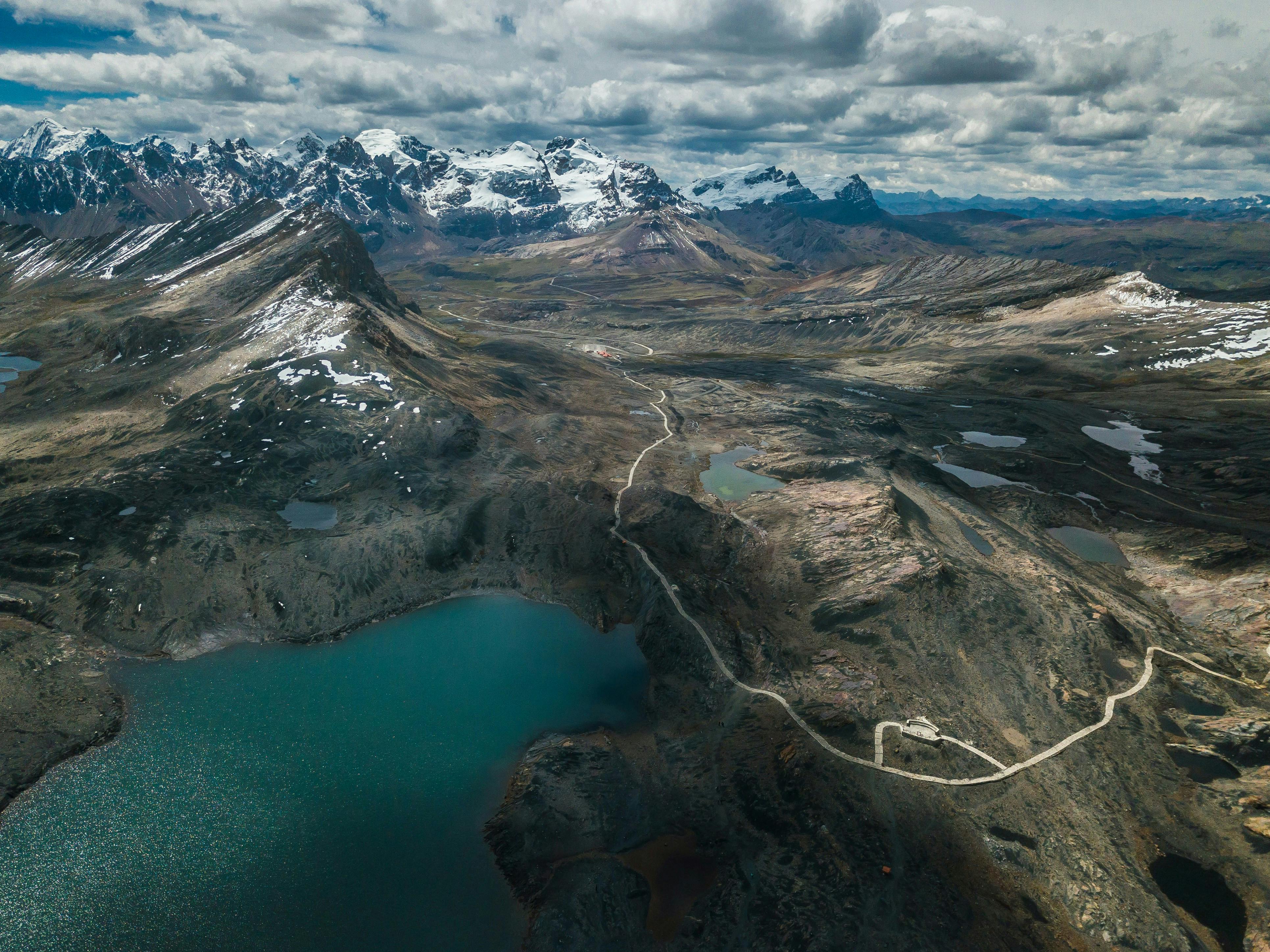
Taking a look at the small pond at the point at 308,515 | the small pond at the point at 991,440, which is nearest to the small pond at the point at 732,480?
the small pond at the point at 991,440

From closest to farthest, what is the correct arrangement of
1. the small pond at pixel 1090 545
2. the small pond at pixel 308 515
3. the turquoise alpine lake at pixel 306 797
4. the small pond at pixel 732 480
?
the turquoise alpine lake at pixel 306 797
the small pond at pixel 308 515
the small pond at pixel 1090 545
the small pond at pixel 732 480

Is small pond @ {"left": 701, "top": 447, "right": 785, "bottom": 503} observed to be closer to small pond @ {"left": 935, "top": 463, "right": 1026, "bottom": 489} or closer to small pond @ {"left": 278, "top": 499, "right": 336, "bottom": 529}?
small pond @ {"left": 935, "top": 463, "right": 1026, "bottom": 489}

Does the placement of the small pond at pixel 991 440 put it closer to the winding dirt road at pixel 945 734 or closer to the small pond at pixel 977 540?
the small pond at pixel 977 540

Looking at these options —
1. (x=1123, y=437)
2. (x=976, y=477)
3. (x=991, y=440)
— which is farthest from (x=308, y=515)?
(x=1123, y=437)

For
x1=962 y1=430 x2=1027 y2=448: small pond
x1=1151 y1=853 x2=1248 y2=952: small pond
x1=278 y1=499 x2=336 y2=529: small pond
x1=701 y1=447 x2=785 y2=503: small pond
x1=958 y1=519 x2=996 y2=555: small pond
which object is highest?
x1=278 y1=499 x2=336 y2=529: small pond

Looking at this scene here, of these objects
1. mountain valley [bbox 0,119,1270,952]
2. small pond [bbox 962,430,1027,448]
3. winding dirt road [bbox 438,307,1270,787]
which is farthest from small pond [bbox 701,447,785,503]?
small pond [bbox 962,430,1027,448]

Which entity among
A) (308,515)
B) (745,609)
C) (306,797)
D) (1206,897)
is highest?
(308,515)

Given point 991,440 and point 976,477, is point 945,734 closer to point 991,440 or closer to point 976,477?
point 976,477
